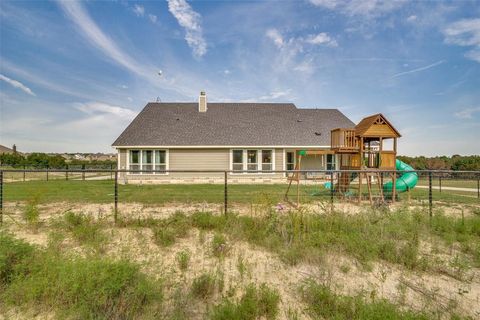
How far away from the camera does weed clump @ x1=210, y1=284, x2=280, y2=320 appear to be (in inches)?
114

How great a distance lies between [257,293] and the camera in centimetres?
338

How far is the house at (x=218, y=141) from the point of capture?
19.6 metres

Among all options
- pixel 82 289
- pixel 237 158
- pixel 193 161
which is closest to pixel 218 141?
pixel 237 158

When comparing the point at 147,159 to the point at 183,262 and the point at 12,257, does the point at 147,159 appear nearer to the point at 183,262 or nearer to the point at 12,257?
the point at 12,257

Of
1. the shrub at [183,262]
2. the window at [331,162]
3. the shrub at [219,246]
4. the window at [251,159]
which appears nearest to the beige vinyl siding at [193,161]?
the window at [251,159]

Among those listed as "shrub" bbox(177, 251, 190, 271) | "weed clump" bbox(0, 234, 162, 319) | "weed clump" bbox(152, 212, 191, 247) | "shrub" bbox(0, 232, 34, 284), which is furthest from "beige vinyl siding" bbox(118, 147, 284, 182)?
"weed clump" bbox(0, 234, 162, 319)

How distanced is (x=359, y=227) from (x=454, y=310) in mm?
2512

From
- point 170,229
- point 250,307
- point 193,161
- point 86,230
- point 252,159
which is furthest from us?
point 252,159

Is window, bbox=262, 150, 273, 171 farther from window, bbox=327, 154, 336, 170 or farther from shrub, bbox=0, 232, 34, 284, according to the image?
shrub, bbox=0, 232, 34, 284

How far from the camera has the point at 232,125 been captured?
22.1m

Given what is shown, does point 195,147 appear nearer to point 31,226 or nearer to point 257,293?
point 31,226

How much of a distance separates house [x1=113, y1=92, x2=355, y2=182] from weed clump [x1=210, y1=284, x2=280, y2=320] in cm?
1564

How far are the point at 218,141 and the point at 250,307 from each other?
17.4 metres

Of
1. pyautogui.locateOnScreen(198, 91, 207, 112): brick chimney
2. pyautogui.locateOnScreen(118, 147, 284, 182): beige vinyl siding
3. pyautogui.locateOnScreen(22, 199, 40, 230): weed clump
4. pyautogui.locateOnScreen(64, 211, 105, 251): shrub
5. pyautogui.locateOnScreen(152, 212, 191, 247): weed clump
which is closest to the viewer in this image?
pyautogui.locateOnScreen(64, 211, 105, 251): shrub
